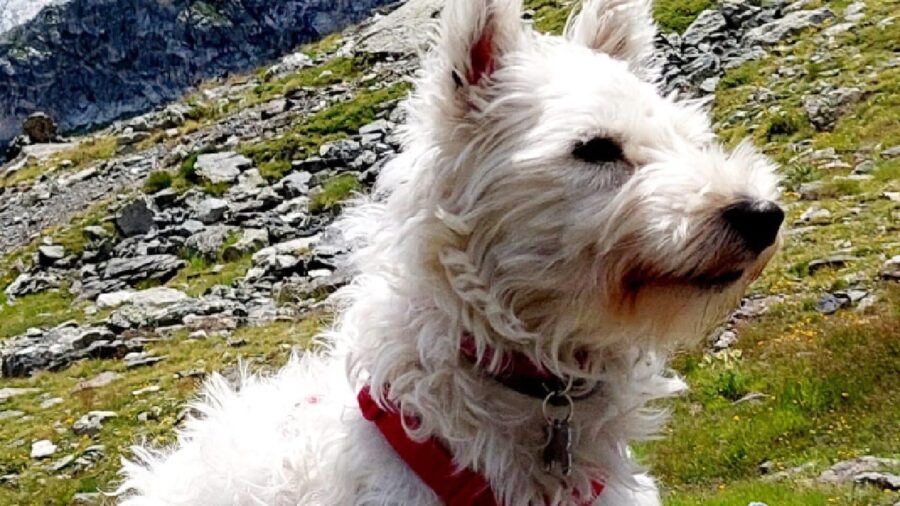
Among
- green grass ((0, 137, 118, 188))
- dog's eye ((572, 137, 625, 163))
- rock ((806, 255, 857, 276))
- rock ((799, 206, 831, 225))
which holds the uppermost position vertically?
dog's eye ((572, 137, 625, 163))

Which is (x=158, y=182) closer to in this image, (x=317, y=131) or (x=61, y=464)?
(x=317, y=131)

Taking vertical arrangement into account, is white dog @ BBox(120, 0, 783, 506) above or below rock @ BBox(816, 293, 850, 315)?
above

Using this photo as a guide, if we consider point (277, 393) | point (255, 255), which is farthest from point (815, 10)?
point (277, 393)

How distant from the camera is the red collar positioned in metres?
4.82

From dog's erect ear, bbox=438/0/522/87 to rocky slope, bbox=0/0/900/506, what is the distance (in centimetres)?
421

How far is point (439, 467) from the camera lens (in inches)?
191

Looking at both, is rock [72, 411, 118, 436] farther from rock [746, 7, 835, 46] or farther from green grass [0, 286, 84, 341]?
rock [746, 7, 835, 46]

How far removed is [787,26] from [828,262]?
18.9 meters

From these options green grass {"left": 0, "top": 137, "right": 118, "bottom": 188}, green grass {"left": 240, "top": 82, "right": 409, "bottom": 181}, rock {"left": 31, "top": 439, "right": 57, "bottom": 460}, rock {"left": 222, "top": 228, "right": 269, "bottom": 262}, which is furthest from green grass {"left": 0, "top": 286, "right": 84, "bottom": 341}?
green grass {"left": 0, "top": 137, "right": 118, "bottom": 188}

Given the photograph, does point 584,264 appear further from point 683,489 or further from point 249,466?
point 683,489

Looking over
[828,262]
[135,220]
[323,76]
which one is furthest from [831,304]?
[323,76]

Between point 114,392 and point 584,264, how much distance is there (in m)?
14.3

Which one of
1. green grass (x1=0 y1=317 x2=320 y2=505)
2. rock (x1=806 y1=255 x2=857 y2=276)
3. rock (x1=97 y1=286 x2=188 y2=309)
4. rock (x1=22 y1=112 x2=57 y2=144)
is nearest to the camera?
rock (x1=806 y1=255 x2=857 y2=276)

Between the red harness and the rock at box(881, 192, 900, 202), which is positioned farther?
the rock at box(881, 192, 900, 202)
